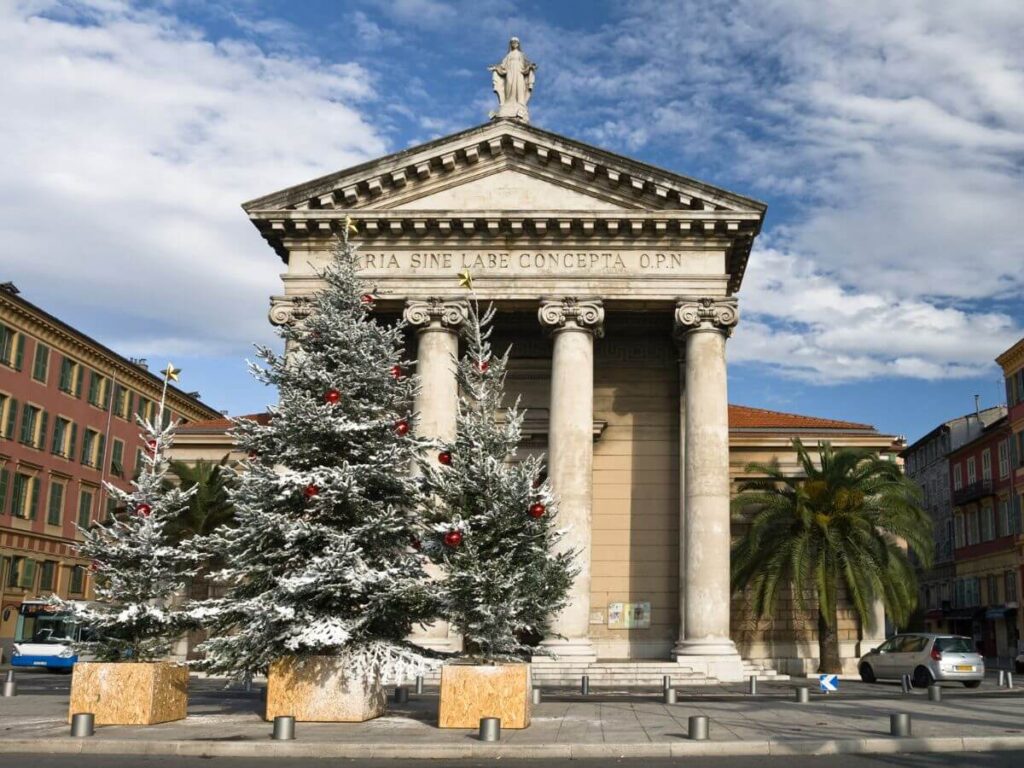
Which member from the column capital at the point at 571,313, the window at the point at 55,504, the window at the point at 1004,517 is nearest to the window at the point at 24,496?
the window at the point at 55,504

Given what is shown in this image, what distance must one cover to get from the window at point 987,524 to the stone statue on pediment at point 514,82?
39.5 metres

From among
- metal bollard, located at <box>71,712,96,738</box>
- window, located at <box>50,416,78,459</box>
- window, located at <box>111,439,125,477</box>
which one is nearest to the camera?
metal bollard, located at <box>71,712,96,738</box>

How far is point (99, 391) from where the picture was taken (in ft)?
196

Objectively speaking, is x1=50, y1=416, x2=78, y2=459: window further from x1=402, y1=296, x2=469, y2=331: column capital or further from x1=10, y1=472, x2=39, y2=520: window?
x1=402, y1=296, x2=469, y2=331: column capital

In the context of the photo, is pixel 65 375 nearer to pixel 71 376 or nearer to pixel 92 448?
pixel 71 376

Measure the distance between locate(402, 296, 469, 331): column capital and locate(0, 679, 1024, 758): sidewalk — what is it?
39.7ft

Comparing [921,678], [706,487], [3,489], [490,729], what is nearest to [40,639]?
[3,489]

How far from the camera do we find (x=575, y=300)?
29.9 m

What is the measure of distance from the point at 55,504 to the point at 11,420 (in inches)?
237

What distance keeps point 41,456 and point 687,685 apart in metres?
38.8

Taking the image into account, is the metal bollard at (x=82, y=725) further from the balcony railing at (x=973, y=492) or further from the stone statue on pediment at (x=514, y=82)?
the balcony railing at (x=973, y=492)

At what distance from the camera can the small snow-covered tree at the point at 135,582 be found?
16625mm

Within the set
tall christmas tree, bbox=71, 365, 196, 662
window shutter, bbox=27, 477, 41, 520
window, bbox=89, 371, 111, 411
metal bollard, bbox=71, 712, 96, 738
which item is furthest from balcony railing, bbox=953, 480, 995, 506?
metal bollard, bbox=71, 712, 96, 738

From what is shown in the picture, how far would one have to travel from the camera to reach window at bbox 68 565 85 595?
2198 inches
